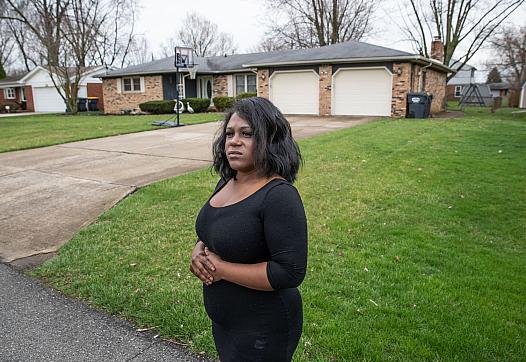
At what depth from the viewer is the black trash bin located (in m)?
17.1

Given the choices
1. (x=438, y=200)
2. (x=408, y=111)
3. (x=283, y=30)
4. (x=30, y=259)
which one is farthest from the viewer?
(x=283, y=30)

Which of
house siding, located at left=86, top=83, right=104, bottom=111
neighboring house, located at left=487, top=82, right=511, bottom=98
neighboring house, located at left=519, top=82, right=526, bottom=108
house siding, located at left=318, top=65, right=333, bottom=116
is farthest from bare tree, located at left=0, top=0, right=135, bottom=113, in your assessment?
neighboring house, located at left=487, top=82, right=511, bottom=98

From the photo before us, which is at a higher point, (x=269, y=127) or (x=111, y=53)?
(x=111, y=53)

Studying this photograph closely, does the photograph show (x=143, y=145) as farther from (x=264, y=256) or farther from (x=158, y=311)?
(x=264, y=256)

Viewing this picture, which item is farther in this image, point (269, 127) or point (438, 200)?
point (438, 200)

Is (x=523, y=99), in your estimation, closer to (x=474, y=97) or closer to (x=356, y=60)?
(x=474, y=97)

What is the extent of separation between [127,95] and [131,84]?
73 cm

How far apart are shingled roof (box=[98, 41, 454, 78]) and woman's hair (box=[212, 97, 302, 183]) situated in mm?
17000

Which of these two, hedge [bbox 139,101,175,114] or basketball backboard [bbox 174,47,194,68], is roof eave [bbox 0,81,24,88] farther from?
basketball backboard [bbox 174,47,194,68]

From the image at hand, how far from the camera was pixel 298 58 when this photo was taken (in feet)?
66.4

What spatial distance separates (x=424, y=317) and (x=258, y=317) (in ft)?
6.05

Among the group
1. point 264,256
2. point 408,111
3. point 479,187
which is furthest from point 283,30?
point 264,256

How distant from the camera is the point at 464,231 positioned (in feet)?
15.5

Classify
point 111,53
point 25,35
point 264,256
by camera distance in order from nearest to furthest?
1. point 264,256
2. point 25,35
3. point 111,53
